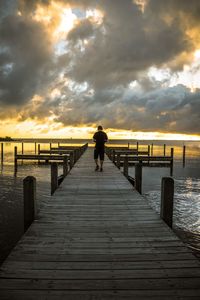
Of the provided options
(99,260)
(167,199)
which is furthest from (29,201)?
(167,199)

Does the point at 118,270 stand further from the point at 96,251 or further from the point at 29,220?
the point at 29,220

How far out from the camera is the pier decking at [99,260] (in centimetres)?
316

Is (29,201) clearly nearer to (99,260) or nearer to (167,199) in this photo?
(99,260)

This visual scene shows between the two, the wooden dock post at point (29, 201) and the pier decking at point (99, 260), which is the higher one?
the wooden dock post at point (29, 201)

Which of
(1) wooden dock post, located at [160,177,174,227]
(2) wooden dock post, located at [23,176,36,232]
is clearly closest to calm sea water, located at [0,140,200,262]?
(2) wooden dock post, located at [23,176,36,232]

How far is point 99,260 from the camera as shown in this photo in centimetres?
399

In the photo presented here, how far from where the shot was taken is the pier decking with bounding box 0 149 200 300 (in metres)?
3.16

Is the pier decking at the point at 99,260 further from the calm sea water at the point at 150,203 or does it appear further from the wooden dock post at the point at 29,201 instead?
the calm sea water at the point at 150,203

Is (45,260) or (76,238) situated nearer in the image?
(45,260)

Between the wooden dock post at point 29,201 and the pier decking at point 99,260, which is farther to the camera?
the wooden dock post at point 29,201

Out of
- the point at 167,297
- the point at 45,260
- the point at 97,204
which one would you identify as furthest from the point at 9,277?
the point at 97,204

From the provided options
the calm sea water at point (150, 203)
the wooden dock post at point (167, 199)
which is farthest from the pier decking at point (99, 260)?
the calm sea water at point (150, 203)

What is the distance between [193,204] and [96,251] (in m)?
11.6

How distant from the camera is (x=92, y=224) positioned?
18.9ft
